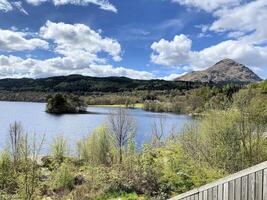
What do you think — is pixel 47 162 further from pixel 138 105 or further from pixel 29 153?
pixel 138 105

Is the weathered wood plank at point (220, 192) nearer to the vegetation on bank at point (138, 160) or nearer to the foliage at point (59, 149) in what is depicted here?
the vegetation on bank at point (138, 160)

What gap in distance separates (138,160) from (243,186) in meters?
12.4

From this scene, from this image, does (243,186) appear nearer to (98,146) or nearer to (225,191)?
(225,191)

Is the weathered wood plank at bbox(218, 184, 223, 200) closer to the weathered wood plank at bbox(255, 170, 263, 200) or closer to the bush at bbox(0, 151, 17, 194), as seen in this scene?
the weathered wood plank at bbox(255, 170, 263, 200)

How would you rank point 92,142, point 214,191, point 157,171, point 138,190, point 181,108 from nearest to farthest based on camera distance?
point 214,191 → point 138,190 → point 157,171 → point 92,142 → point 181,108

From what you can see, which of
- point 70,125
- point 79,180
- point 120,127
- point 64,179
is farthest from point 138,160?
point 70,125

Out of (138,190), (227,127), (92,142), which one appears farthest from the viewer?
(92,142)

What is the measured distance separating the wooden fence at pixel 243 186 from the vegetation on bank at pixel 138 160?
7.84 metres

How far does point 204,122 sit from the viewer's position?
25.9 meters

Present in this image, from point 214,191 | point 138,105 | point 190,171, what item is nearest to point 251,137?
point 190,171

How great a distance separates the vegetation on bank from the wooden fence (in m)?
7.84

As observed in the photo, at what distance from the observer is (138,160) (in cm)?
1761

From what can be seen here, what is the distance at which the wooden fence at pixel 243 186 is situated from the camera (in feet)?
17.1

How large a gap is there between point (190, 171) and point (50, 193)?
6.60m
